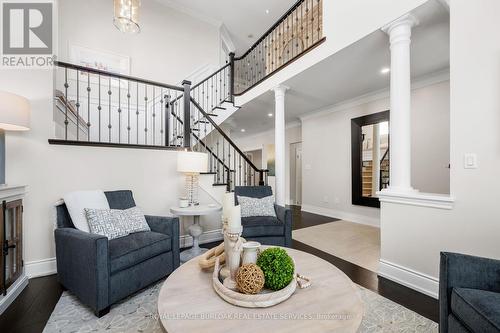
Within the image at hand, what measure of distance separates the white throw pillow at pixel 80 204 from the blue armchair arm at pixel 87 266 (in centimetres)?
14

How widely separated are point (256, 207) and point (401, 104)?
2093 millimetres

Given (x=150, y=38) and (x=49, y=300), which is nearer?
(x=49, y=300)

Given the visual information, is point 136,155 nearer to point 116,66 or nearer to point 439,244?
point 116,66

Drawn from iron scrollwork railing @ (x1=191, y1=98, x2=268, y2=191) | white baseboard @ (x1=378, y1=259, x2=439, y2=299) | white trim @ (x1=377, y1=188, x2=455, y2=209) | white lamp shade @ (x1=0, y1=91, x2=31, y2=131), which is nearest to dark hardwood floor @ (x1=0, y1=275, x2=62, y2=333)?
white lamp shade @ (x1=0, y1=91, x2=31, y2=131)

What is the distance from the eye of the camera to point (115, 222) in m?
2.14

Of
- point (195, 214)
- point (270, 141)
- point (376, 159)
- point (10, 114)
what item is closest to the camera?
point (10, 114)

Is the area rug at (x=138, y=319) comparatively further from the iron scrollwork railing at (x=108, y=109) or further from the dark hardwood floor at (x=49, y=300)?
the iron scrollwork railing at (x=108, y=109)

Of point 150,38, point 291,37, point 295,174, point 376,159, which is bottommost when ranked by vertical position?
point 295,174

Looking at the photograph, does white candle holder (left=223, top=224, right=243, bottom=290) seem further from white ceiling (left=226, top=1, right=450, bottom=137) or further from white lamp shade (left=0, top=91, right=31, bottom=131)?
white ceiling (left=226, top=1, right=450, bottom=137)

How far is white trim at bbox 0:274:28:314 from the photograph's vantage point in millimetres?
1768

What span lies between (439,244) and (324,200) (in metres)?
3.53

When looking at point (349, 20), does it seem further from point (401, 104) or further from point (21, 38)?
point (21, 38)

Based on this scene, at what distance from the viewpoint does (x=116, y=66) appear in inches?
183

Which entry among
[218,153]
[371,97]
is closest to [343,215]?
[371,97]
